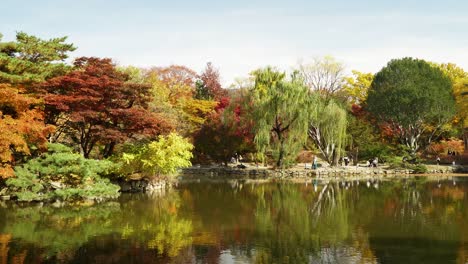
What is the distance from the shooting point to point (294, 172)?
33.2 m

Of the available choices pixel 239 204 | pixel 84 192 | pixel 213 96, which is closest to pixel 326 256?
pixel 239 204

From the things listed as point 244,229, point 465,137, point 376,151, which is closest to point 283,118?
point 376,151

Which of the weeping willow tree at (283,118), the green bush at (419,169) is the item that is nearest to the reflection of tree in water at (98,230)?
the weeping willow tree at (283,118)

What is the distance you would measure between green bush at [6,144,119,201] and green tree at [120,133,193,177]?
172 centimetres

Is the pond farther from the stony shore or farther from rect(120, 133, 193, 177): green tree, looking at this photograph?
the stony shore

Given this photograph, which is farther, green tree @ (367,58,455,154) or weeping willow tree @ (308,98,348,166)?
green tree @ (367,58,455,154)

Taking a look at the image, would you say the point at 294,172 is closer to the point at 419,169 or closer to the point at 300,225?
the point at 419,169

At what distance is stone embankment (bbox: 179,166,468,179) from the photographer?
33.1 meters

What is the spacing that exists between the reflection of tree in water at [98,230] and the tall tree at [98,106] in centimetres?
440

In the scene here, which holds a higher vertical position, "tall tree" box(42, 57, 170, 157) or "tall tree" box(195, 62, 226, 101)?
"tall tree" box(195, 62, 226, 101)

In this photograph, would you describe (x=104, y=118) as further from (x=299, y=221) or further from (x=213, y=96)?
(x=213, y=96)

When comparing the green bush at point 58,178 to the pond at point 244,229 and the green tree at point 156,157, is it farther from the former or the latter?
the green tree at point 156,157

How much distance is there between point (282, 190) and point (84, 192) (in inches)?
389

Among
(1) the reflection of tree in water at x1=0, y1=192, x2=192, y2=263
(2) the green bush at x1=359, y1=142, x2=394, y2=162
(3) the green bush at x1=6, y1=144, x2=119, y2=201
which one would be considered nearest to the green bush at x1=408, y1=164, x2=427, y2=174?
(2) the green bush at x1=359, y1=142, x2=394, y2=162
